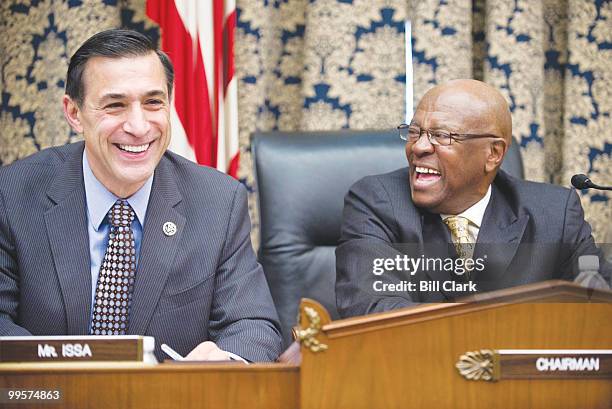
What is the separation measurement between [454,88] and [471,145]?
0.16m

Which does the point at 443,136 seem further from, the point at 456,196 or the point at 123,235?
the point at 123,235

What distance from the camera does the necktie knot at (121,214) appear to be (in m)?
1.87

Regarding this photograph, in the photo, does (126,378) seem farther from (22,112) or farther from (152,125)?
(22,112)

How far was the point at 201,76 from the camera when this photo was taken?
2.83 metres

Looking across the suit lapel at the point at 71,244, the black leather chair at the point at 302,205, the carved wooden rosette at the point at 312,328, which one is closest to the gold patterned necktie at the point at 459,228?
the black leather chair at the point at 302,205

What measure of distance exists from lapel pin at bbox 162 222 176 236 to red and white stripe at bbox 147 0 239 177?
3.07 ft

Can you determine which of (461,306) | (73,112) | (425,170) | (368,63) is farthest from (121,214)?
(368,63)

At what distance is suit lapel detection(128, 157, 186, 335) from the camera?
1.81 meters

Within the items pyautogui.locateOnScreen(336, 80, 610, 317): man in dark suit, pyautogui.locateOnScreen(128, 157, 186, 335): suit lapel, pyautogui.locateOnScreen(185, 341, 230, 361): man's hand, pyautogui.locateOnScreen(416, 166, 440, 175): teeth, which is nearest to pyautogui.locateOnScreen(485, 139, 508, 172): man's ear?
pyautogui.locateOnScreen(336, 80, 610, 317): man in dark suit

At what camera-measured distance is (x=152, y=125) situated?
74.9 inches

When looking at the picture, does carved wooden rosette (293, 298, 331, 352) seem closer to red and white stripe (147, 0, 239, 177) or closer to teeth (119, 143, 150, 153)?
teeth (119, 143, 150, 153)

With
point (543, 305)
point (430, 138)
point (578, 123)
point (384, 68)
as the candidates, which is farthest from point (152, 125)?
point (578, 123)

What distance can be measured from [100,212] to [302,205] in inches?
23.2

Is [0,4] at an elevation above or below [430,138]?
above
